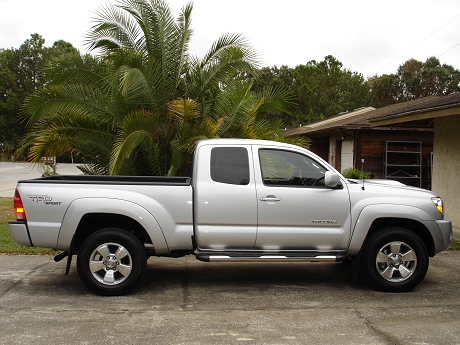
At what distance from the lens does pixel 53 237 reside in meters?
6.09

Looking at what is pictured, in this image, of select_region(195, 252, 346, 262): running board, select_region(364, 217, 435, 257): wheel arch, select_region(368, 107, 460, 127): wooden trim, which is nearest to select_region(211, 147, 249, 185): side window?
select_region(195, 252, 346, 262): running board

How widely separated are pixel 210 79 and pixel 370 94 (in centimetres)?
4413

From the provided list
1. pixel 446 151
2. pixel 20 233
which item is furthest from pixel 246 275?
pixel 446 151

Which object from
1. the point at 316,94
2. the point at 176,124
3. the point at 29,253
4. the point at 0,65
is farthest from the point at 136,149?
the point at 0,65

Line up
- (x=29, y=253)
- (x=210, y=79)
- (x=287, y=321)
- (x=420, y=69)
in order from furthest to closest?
(x=420, y=69), (x=210, y=79), (x=29, y=253), (x=287, y=321)

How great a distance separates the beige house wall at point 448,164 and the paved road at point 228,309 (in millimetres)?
4454

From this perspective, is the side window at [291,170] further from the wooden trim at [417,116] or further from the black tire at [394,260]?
the wooden trim at [417,116]

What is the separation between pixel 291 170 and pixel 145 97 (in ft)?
15.5

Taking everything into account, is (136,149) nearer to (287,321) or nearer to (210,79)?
(210,79)

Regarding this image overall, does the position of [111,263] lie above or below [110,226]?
below

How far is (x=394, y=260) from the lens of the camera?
6.49 metres

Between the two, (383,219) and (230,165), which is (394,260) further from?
(230,165)

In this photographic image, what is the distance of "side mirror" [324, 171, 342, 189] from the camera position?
6272 mm

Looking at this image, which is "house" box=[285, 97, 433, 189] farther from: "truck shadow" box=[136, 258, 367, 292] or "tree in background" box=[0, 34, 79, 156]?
"tree in background" box=[0, 34, 79, 156]
